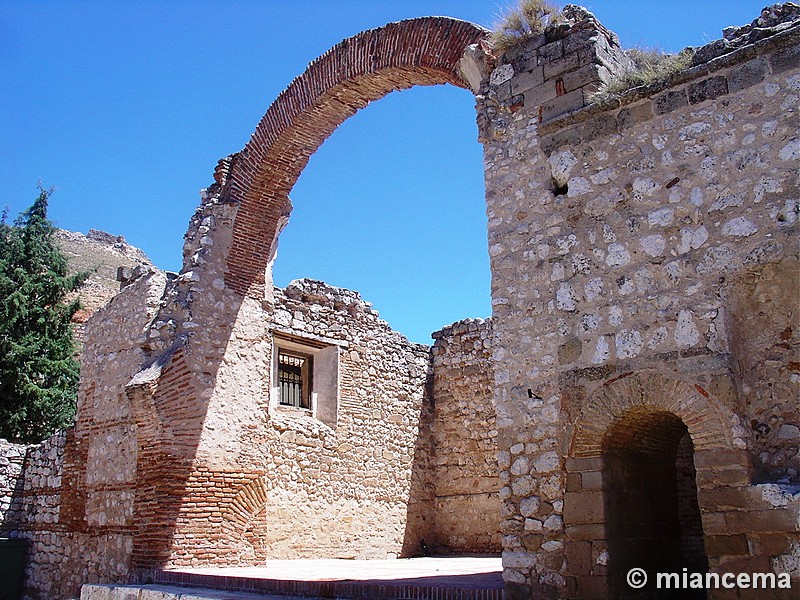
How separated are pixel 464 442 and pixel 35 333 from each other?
1093 centimetres

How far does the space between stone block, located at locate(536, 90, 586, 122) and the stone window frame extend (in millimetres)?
5720

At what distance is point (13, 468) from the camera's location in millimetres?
11242

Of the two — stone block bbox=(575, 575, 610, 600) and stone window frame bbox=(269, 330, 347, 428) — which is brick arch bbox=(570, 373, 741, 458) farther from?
stone window frame bbox=(269, 330, 347, 428)

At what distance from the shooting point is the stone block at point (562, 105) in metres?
5.73

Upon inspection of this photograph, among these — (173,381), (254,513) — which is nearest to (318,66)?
(173,381)

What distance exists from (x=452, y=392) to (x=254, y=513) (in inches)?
179

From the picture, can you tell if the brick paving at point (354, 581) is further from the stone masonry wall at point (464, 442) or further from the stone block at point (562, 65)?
the stone block at point (562, 65)

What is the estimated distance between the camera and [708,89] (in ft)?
16.5

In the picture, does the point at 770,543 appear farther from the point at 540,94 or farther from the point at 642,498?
the point at 540,94

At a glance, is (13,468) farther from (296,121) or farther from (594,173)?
(594,173)

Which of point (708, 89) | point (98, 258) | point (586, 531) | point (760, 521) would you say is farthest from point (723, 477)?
point (98, 258)

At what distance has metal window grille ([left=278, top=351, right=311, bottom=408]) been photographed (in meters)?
10.7

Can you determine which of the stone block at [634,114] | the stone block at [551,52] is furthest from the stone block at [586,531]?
the stone block at [551,52]

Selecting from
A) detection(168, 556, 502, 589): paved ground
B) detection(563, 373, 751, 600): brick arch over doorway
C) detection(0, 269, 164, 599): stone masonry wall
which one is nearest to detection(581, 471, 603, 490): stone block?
detection(563, 373, 751, 600): brick arch over doorway
